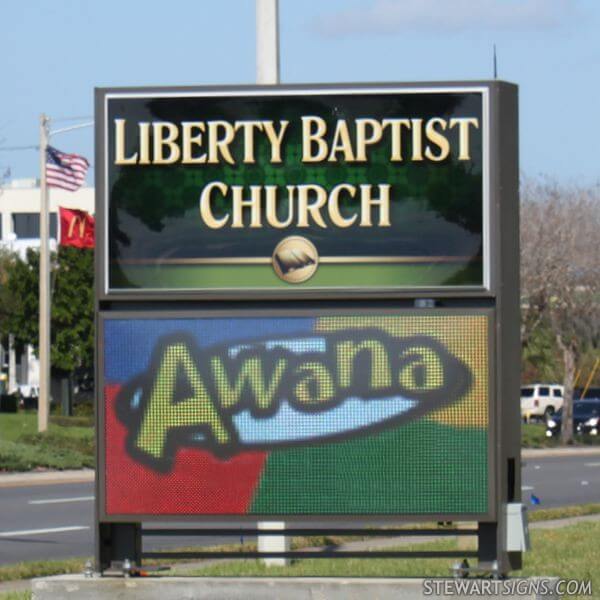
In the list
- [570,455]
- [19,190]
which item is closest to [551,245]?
[570,455]

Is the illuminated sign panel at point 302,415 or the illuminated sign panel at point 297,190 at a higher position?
the illuminated sign panel at point 297,190

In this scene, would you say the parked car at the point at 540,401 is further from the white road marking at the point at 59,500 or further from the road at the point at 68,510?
the white road marking at the point at 59,500

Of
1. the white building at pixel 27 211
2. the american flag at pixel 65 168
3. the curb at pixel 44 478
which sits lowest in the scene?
the curb at pixel 44 478

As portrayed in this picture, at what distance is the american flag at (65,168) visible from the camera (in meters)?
37.4

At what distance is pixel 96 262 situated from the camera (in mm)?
9008

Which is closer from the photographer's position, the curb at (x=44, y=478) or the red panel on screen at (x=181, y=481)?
the red panel on screen at (x=181, y=481)

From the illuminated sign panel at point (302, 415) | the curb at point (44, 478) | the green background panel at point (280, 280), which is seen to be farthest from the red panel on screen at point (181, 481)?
the curb at point (44, 478)

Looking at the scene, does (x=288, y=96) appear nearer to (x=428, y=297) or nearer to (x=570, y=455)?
(x=428, y=297)

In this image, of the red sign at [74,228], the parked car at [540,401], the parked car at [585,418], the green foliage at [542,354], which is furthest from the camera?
the parked car at [540,401]

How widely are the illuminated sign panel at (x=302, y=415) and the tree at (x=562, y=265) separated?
38571 millimetres

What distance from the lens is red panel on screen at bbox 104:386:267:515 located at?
8859mm

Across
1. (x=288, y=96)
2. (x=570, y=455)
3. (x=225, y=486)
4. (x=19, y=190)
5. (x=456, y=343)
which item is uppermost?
(x=19, y=190)

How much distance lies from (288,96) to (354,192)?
2.17 ft

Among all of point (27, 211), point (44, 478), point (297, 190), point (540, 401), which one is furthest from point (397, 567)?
point (27, 211)
